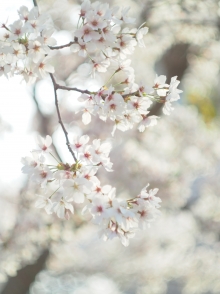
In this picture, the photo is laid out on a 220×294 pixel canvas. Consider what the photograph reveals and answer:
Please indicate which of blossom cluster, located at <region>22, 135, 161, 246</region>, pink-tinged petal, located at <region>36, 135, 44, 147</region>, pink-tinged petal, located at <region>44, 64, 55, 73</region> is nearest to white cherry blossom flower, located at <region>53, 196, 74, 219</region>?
blossom cluster, located at <region>22, 135, 161, 246</region>

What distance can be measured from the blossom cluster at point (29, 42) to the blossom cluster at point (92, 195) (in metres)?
0.19

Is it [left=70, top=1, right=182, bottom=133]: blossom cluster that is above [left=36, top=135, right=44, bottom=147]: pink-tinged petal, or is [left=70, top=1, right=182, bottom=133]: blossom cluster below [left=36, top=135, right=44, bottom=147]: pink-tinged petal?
above

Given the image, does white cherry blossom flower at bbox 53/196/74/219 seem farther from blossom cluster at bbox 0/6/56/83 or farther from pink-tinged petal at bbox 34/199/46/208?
blossom cluster at bbox 0/6/56/83

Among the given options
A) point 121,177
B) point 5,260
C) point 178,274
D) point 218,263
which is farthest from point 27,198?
point 218,263

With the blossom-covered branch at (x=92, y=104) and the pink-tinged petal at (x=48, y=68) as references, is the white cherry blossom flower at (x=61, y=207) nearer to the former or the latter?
the blossom-covered branch at (x=92, y=104)

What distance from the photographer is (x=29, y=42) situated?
2.78 ft

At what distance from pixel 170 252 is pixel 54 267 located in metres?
1.36

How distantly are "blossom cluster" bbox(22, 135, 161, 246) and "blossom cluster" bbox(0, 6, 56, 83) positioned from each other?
0.64 feet

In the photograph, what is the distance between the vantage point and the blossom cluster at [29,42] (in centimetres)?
85

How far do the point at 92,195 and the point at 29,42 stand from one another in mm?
352

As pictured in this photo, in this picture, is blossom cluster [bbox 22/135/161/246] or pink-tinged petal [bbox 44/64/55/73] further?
pink-tinged petal [bbox 44/64/55/73]

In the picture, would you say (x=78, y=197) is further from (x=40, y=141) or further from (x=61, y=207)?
(x=40, y=141)

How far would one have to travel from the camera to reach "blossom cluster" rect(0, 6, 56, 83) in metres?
0.85

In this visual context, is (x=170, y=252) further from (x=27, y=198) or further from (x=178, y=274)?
(x=27, y=198)
